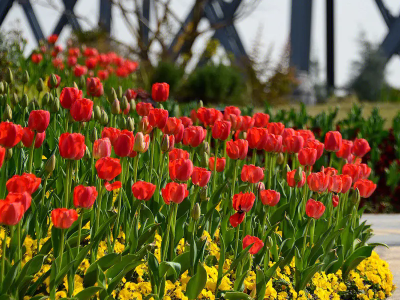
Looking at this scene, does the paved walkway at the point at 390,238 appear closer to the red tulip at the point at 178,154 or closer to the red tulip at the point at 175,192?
the red tulip at the point at 178,154

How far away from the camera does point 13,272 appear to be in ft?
6.35

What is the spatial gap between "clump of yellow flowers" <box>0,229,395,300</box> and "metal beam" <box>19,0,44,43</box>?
A: 18.1 metres

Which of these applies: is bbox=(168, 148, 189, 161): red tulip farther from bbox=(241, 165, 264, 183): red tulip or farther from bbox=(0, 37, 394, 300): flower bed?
bbox=(241, 165, 264, 183): red tulip

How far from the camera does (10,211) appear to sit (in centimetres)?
166

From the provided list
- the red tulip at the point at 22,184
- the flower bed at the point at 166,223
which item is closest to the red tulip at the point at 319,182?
the flower bed at the point at 166,223

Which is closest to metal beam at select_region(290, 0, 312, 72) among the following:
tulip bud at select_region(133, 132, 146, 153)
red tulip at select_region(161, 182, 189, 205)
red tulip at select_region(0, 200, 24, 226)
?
tulip bud at select_region(133, 132, 146, 153)

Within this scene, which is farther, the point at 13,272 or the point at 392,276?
the point at 392,276

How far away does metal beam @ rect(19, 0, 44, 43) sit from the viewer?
771 inches

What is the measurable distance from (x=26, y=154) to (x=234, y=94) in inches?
408

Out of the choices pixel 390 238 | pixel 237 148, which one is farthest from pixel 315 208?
pixel 390 238

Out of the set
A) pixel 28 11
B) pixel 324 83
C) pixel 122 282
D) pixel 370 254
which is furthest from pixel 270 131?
pixel 28 11

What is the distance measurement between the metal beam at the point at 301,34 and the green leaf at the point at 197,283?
A: 11.8 meters

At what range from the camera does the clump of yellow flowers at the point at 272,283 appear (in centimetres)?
233

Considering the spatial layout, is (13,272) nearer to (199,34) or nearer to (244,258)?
(244,258)
